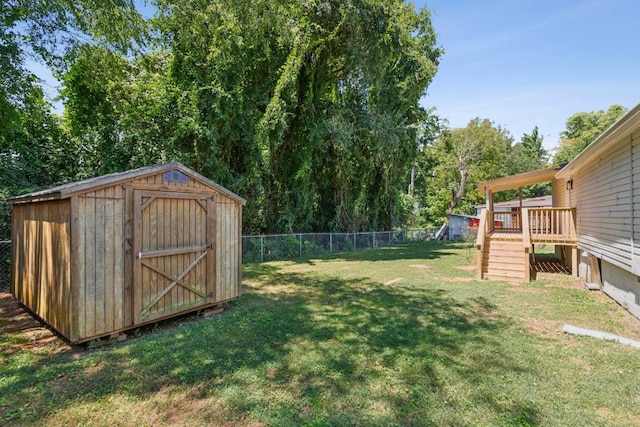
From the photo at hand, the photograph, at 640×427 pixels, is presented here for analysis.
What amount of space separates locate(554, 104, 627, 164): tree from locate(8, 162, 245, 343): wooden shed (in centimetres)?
3519

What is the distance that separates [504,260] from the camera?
8500 millimetres

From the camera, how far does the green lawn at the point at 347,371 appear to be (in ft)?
8.51

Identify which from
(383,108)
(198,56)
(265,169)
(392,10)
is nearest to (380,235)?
(383,108)

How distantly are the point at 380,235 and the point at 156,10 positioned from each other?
1388 centimetres

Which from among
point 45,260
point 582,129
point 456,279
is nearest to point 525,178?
point 456,279

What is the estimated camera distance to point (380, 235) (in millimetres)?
17219

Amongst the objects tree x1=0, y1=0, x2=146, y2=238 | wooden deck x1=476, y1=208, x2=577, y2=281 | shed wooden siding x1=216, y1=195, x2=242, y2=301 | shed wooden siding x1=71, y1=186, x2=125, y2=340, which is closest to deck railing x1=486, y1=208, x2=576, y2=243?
wooden deck x1=476, y1=208, x2=577, y2=281

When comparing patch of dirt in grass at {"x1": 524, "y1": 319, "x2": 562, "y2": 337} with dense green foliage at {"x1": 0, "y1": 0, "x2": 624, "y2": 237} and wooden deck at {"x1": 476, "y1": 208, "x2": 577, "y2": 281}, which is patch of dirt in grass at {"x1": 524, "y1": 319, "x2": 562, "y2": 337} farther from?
dense green foliage at {"x1": 0, "y1": 0, "x2": 624, "y2": 237}

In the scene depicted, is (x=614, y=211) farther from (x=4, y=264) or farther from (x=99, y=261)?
(x=4, y=264)

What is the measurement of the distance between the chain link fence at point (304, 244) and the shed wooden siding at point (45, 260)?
624 centimetres

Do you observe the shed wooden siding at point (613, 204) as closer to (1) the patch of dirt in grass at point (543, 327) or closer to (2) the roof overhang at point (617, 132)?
(2) the roof overhang at point (617, 132)

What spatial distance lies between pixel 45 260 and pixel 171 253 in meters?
1.63

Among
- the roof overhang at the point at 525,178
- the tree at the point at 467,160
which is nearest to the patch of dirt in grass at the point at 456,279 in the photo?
the roof overhang at the point at 525,178

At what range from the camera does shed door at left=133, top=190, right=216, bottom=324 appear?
425 cm
